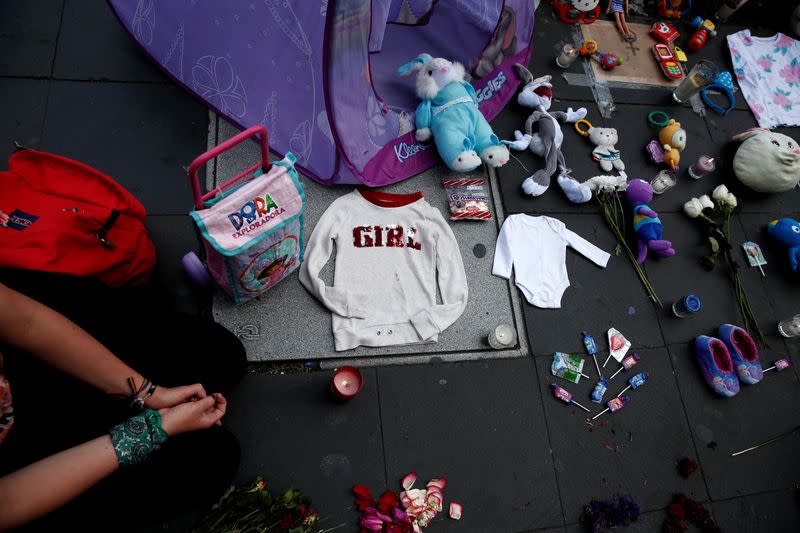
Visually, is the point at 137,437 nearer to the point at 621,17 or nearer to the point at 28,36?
the point at 28,36

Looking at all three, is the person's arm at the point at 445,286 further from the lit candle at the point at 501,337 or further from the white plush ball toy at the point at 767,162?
the white plush ball toy at the point at 767,162

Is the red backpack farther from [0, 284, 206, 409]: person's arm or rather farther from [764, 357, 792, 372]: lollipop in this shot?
[764, 357, 792, 372]: lollipop

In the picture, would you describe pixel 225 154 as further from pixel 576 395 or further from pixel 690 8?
pixel 690 8

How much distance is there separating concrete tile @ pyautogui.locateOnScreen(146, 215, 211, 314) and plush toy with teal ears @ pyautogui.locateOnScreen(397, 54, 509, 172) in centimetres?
→ 121

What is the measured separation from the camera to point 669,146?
2.94m

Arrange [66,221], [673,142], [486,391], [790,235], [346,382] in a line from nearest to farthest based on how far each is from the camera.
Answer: [66,221], [346,382], [486,391], [790,235], [673,142]

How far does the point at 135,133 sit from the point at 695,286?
2.96 metres

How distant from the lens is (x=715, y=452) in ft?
7.67

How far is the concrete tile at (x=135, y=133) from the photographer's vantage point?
2.27 meters

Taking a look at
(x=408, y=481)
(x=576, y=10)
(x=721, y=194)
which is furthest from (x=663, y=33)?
(x=408, y=481)

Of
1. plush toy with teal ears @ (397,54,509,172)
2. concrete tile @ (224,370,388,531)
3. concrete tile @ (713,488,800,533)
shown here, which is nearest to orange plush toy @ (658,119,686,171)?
plush toy with teal ears @ (397,54,509,172)

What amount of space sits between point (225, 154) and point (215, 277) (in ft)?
2.45

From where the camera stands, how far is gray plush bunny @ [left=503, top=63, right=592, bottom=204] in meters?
2.65

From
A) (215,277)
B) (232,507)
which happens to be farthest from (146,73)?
(232,507)
